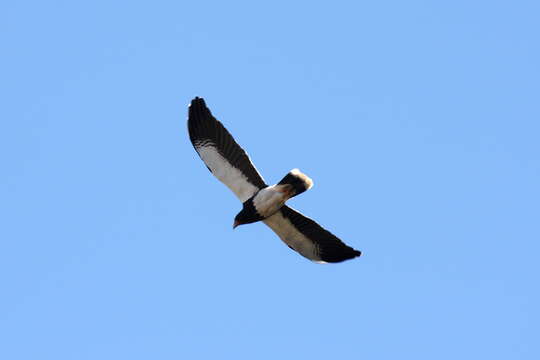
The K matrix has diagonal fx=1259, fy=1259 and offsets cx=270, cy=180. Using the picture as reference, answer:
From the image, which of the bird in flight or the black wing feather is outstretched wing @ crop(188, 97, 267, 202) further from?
the black wing feather

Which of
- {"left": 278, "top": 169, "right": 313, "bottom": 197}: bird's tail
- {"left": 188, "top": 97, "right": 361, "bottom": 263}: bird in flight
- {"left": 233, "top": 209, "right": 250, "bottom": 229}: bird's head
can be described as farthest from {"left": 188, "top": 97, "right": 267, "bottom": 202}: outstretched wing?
{"left": 278, "top": 169, "right": 313, "bottom": 197}: bird's tail

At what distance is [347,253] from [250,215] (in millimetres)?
2523

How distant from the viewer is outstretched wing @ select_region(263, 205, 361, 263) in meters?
30.0

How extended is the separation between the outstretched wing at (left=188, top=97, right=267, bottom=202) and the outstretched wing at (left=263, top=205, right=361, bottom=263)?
979mm

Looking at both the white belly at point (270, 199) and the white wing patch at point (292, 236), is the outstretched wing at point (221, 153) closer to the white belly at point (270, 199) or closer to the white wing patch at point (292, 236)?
the white belly at point (270, 199)

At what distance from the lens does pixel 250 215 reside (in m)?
29.8

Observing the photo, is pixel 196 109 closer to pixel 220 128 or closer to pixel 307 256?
pixel 220 128

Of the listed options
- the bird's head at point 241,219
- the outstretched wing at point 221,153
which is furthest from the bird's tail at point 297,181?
the bird's head at point 241,219

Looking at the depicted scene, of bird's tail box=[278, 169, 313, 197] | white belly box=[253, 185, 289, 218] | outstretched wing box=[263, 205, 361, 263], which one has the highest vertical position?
bird's tail box=[278, 169, 313, 197]

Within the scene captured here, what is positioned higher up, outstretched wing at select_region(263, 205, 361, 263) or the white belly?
outstretched wing at select_region(263, 205, 361, 263)

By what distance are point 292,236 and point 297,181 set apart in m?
2.00

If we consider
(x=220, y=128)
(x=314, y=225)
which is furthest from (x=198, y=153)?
(x=314, y=225)

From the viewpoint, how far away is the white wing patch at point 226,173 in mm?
29703

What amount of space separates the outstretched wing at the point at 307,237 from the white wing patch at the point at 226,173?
2.91 feet
